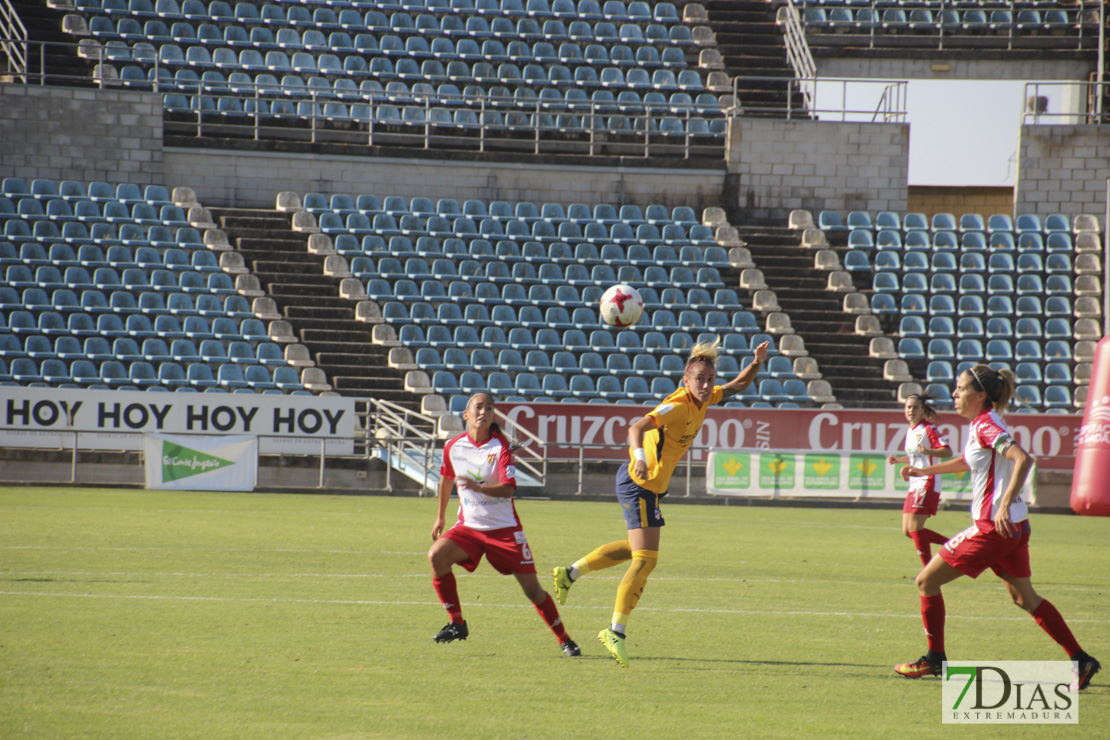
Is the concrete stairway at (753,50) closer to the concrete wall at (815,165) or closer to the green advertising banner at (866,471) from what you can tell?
the concrete wall at (815,165)

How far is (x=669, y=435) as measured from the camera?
7438 millimetres

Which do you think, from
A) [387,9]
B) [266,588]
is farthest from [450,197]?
[266,588]

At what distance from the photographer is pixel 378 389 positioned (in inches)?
950

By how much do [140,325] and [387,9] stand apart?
12398 millimetres

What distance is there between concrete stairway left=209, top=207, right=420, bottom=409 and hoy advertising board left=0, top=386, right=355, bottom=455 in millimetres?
2624

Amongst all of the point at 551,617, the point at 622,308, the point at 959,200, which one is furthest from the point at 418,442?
the point at 959,200

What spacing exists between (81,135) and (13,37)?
11.2ft

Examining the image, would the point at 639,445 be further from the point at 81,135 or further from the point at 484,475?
the point at 81,135

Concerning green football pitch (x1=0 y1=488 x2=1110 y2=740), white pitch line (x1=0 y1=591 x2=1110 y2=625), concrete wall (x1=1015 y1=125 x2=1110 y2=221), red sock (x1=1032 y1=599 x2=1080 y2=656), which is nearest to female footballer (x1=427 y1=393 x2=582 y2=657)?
green football pitch (x1=0 y1=488 x2=1110 y2=740)

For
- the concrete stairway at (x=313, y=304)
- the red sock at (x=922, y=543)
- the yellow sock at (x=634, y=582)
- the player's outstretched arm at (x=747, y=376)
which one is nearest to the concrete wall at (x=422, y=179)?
the concrete stairway at (x=313, y=304)

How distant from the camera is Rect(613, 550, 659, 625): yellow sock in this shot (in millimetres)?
7117

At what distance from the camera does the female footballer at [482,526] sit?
7.30 meters

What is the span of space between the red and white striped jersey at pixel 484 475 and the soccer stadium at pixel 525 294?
3.89ft

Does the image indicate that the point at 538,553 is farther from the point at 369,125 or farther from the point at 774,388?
the point at 369,125
